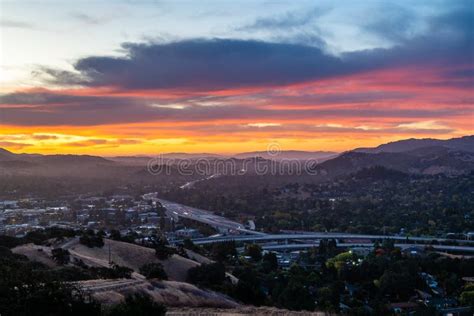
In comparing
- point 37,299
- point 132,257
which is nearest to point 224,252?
point 132,257

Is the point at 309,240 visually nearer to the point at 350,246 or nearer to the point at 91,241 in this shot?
the point at 350,246

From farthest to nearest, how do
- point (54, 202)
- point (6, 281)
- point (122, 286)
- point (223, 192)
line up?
1. point (223, 192)
2. point (54, 202)
3. point (122, 286)
4. point (6, 281)

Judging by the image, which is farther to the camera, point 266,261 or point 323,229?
point 323,229

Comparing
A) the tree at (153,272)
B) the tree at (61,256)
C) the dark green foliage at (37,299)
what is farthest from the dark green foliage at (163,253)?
the dark green foliage at (37,299)

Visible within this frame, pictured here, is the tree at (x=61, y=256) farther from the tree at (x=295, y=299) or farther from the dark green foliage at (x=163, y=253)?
the tree at (x=295, y=299)

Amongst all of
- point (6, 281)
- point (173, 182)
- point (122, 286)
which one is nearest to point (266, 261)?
point (122, 286)

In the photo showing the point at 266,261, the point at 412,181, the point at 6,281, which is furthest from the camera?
the point at 412,181

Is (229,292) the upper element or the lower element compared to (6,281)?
lower

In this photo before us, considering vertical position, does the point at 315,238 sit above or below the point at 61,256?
below

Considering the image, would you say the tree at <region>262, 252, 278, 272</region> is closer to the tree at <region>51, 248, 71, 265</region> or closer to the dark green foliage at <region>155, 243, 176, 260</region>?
the dark green foliage at <region>155, 243, 176, 260</region>

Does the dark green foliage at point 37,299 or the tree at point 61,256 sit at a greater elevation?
the dark green foliage at point 37,299

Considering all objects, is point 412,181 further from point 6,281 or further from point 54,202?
point 6,281
